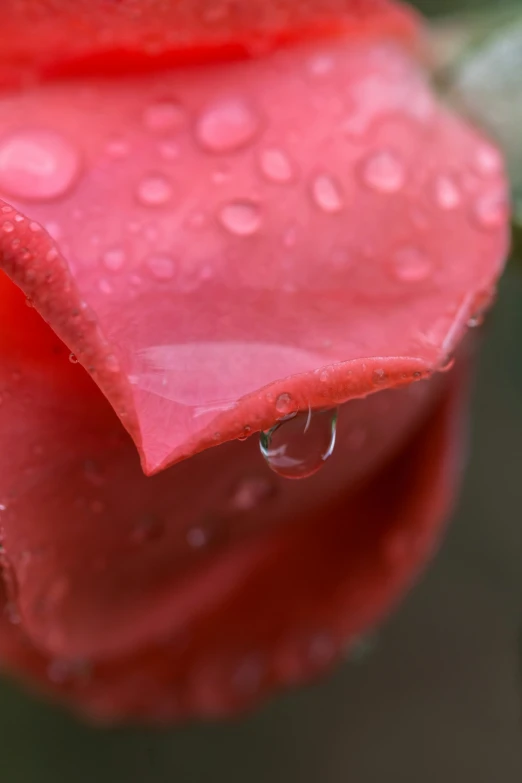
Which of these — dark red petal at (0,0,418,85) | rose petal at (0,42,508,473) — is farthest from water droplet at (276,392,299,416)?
dark red petal at (0,0,418,85)

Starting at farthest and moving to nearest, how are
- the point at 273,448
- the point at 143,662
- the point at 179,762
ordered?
the point at 179,762
the point at 143,662
the point at 273,448

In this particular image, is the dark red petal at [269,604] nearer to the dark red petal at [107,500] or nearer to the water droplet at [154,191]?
the dark red petal at [107,500]

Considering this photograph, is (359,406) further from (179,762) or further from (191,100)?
(179,762)

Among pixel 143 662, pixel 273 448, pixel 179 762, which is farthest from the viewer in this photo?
pixel 179 762

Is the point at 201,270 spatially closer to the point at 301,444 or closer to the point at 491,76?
the point at 301,444

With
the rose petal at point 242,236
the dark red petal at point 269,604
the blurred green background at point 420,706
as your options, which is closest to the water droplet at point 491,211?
the rose petal at point 242,236

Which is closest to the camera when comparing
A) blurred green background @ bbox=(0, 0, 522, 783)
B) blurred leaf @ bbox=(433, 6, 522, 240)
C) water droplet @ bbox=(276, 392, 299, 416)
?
water droplet @ bbox=(276, 392, 299, 416)

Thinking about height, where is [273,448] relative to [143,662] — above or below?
above

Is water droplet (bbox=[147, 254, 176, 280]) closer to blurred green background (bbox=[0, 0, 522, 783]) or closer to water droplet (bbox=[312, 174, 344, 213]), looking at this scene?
water droplet (bbox=[312, 174, 344, 213])

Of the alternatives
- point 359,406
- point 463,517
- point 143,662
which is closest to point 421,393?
point 359,406
